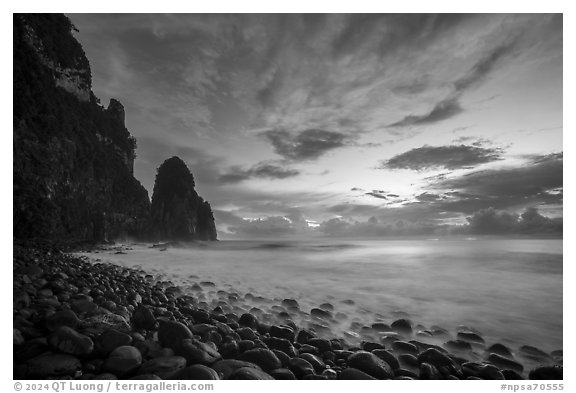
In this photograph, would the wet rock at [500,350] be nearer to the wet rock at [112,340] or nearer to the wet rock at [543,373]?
the wet rock at [543,373]

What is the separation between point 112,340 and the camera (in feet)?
→ 8.57

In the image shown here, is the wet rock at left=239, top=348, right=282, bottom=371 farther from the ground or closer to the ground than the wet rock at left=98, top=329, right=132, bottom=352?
closer to the ground

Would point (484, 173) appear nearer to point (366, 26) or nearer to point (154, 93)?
point (366, 26)

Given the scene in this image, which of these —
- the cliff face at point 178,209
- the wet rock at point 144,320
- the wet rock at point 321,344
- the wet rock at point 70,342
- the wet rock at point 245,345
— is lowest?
the wet rock at point 321,344

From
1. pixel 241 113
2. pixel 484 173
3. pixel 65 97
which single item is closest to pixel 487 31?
pixel 484 173

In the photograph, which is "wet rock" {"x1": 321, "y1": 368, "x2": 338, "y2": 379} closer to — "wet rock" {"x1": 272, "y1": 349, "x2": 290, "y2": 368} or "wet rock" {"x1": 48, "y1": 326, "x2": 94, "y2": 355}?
"wet rock" {"x1": 272, "y1": 349, "x2": 290, "y2": 368}

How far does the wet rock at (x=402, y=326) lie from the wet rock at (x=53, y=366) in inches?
152

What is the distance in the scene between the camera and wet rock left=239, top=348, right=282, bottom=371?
2.69m

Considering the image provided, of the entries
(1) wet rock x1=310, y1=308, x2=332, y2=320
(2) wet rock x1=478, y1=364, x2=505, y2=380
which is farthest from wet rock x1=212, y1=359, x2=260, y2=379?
(2) wet rock x1=478, y1=364, x2=505, y2=380

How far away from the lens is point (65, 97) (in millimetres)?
33312

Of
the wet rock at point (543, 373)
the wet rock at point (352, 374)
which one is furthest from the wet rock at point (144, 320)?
the wet rock at point (543, 373)

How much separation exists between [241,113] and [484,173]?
186 inches

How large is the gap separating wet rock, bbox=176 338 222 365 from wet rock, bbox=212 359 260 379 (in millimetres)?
117

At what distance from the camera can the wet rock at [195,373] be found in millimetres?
2434
